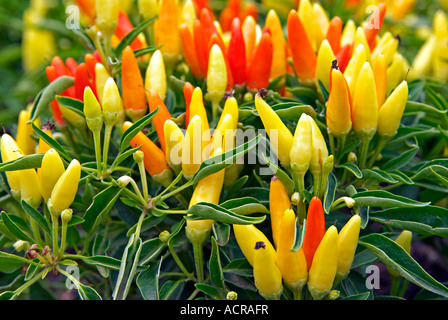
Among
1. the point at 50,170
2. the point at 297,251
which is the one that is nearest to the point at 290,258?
the point at 297,251

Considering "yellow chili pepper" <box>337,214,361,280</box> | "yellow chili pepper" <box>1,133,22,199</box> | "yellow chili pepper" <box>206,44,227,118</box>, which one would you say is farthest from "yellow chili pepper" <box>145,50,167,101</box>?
"yellow chili pepper" <box>337,214,361,280</box>

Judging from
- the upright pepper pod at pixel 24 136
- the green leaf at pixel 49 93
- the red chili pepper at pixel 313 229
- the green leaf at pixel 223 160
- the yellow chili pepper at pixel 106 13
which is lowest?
the red chili pepper at pixel 313 229

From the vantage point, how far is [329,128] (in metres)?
1.04

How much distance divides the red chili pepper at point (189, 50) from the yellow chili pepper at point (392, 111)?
464 millimetres

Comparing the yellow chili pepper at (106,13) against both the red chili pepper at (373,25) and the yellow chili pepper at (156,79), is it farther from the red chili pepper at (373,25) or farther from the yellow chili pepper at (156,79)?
the red chili pepper at (373,25)

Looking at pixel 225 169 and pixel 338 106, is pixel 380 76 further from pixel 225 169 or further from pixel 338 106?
pixel 225 169

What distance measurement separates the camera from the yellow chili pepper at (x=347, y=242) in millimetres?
917

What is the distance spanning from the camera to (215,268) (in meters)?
0.99

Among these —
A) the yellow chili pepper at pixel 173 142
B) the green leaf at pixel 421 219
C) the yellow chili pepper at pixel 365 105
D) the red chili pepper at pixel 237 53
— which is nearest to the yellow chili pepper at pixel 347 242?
the green leaf at pixel 421 219

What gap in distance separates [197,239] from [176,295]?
194 mm

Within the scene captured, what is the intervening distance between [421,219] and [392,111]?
0.23 m

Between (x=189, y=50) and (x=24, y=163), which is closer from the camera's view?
(x=24, y=163)
